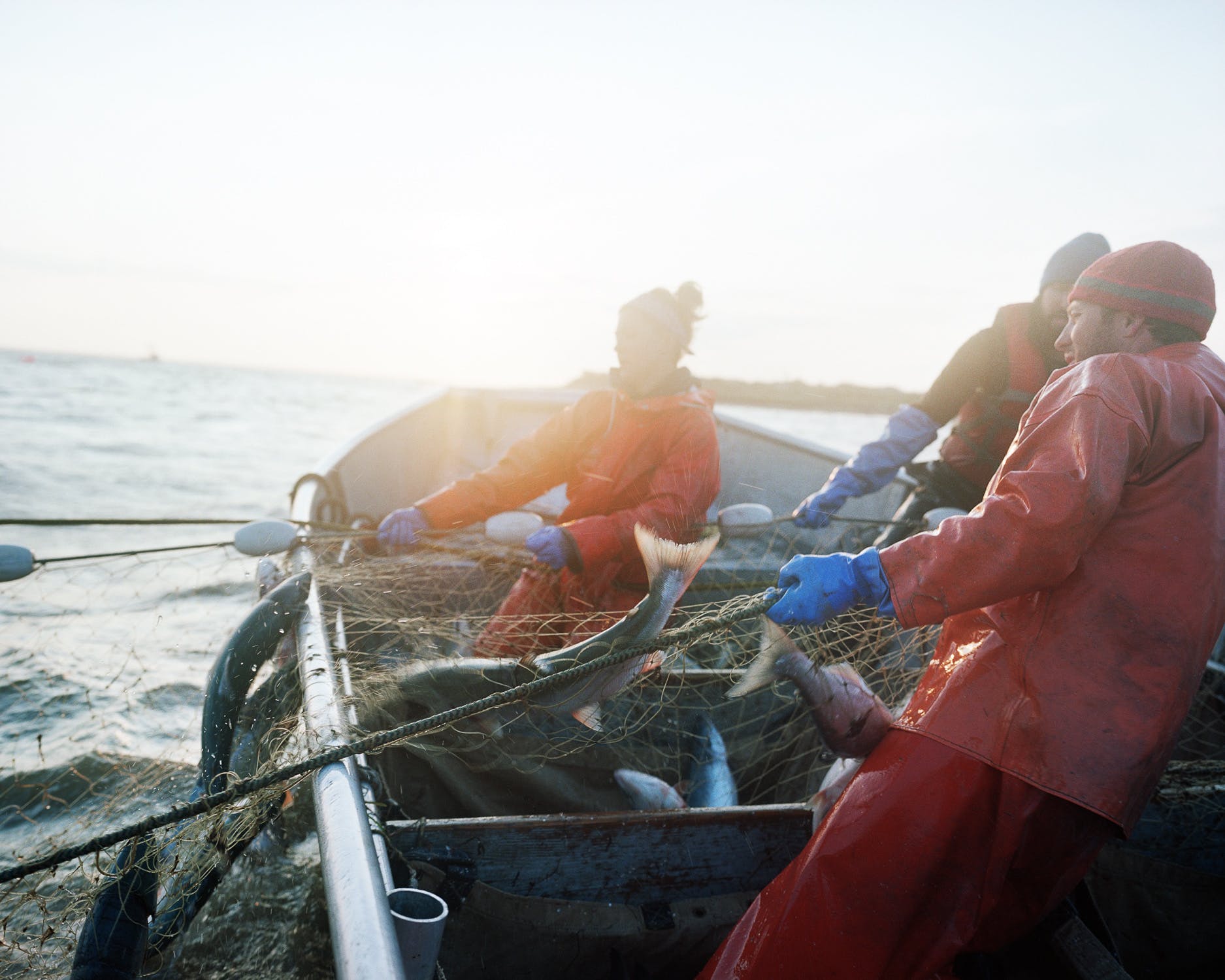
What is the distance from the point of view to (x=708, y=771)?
3367 mm

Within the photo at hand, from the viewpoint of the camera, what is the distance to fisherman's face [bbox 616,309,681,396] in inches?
164

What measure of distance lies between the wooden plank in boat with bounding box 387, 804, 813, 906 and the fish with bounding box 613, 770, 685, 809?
1.33 feet

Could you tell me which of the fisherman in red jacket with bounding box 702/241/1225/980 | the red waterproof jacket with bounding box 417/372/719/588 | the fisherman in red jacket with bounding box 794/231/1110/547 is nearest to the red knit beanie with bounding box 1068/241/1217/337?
the fisherman in red jacket with bounding box 702/241/1225/980

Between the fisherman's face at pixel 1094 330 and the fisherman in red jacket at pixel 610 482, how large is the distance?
1.83 metres

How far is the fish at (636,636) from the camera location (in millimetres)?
2234

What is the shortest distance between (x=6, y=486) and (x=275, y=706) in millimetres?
13075

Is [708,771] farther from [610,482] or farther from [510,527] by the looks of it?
[610,482]

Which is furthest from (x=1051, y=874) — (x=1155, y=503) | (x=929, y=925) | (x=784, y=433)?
(x=784, y=433)

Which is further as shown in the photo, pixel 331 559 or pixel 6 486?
pixel 6 486

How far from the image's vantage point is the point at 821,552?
6.89m

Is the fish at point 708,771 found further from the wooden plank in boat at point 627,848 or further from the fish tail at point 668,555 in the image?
the fish tail at point 668,555

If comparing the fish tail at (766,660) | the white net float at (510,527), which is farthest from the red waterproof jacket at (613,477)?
the fish tail at (766,660)

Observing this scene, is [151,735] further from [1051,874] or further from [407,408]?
[1051,874]

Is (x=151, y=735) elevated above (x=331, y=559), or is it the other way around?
(x=331, y=559)
